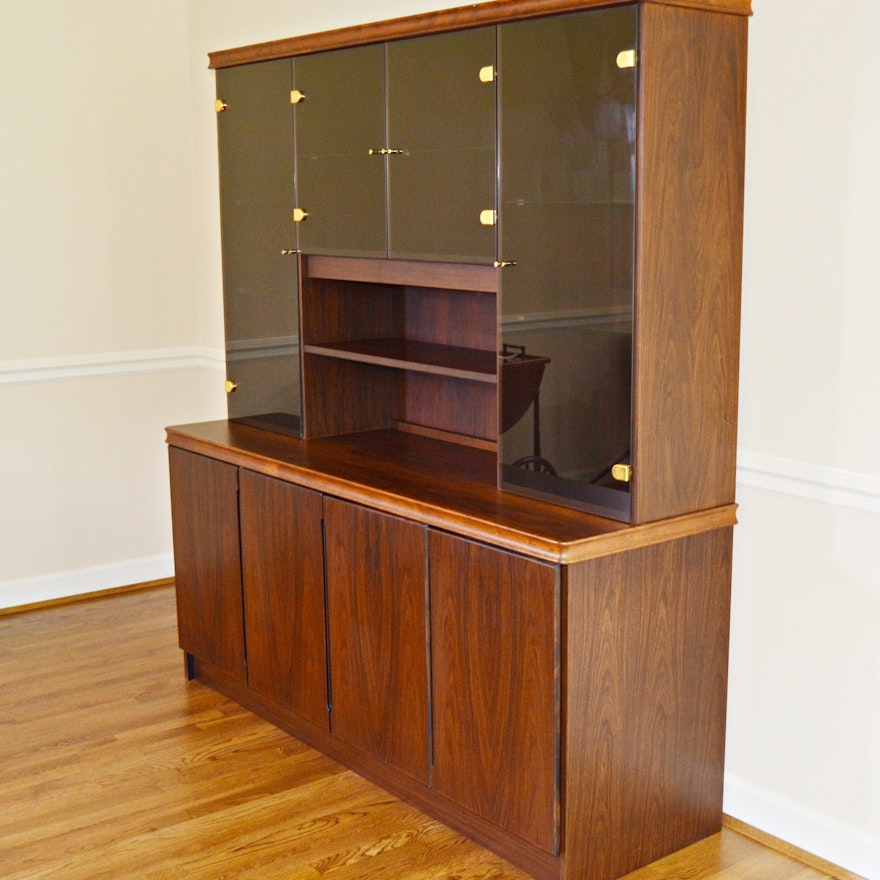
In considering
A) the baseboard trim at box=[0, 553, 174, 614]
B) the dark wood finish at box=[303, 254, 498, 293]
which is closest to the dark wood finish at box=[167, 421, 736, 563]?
the dark wood finish at box=[303, 254, 498, 293]

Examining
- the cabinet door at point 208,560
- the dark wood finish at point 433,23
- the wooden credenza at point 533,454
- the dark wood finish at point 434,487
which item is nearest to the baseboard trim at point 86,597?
the cabinet door at point 208,560

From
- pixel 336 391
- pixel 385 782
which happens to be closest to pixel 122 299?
pixel 336 391

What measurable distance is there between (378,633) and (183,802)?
2.17 ft

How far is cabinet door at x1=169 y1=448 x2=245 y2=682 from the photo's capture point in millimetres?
3336

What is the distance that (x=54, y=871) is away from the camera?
2.60 meters

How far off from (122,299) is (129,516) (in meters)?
0.83

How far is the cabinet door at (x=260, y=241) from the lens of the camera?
3297 millimetres

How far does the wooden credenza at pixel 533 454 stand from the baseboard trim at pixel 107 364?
134 cm

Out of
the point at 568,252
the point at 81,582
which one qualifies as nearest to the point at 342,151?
the point at 568,252

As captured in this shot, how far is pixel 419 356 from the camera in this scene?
10.1 ft

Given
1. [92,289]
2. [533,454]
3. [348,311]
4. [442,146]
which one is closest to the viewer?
[533,454]

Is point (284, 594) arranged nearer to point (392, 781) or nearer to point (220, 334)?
point (392, 781)

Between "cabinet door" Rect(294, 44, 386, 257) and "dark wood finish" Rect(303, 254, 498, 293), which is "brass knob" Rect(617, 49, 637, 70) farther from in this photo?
"cabinet door" Rect(294, 44, 386, 257)

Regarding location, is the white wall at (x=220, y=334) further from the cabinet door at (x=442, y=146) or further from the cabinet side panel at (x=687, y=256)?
the cabinet door at (x=442, y=146)
